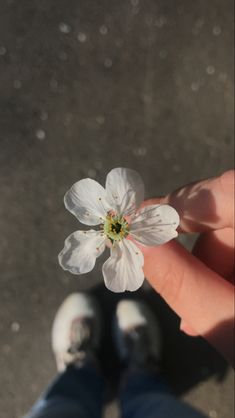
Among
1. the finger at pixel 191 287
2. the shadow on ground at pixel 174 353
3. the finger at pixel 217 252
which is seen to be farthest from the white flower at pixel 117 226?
the shadow on ground at pixel 174 353

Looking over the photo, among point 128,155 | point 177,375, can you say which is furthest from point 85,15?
point 177,375

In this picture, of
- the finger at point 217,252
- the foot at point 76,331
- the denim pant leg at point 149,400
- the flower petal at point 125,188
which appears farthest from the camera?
the foot at point 76,331

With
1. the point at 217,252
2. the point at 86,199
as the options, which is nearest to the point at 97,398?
the point at 217,252

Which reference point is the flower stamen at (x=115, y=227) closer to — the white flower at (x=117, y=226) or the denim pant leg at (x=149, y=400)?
the white flower at (x=117, y=226)

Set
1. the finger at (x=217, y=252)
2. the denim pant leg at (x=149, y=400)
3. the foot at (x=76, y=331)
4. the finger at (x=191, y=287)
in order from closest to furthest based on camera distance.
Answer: the finger at (x=191, y=287) → the finger at (x=217, y=252) → the denim pant leg at (x=149, y=400) → the foot at (x=76, y=331)

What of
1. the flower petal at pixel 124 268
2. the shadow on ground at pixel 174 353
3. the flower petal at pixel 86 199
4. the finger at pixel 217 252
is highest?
the flower petal at pixel 86 199

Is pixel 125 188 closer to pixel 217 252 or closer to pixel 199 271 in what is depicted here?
pixel 199 271

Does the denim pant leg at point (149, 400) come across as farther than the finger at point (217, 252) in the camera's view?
Yes
